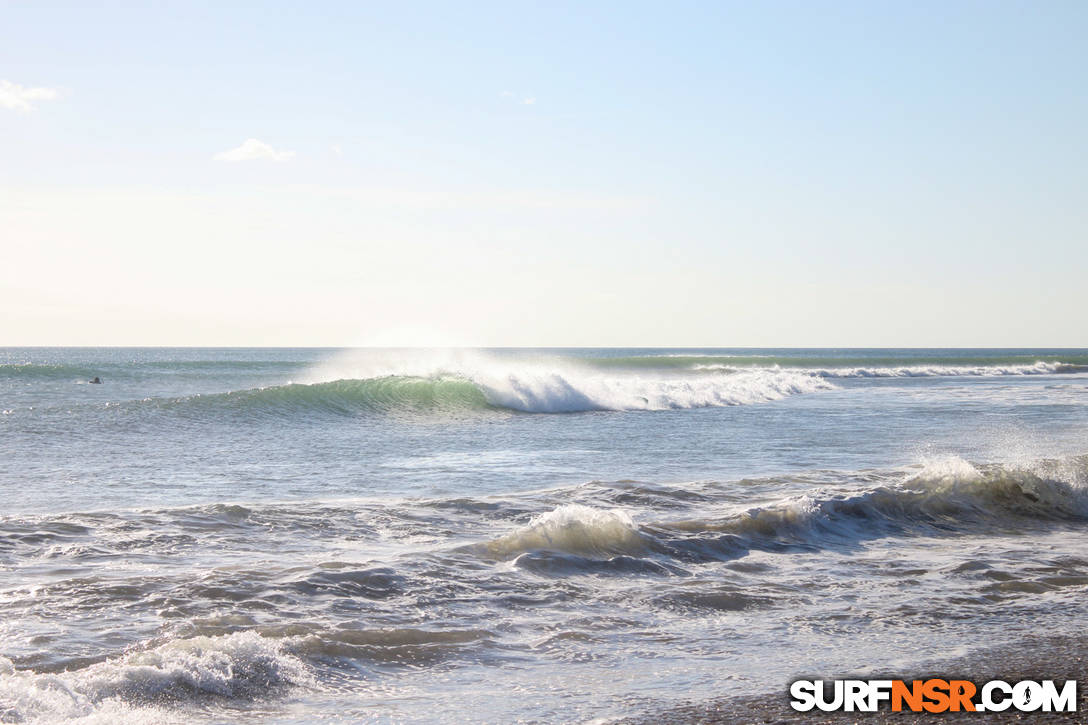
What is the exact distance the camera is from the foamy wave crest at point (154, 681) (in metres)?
4.29

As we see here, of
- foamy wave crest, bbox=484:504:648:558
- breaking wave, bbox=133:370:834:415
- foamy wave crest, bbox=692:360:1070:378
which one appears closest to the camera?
foamy wave crest, bbox=484:504:648:558

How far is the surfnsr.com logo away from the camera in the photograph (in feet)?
14.4

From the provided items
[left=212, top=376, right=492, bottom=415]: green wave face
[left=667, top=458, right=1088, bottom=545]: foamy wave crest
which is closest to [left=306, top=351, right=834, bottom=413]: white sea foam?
[left=212, top=376, right=492, bottom=415]: green wave face

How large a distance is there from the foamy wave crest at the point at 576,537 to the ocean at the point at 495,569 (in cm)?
3

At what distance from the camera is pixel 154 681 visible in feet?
15.3

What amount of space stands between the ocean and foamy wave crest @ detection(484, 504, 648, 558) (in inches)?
1.3

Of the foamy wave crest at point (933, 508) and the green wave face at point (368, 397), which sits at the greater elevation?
the green wave face at point (368, 397)

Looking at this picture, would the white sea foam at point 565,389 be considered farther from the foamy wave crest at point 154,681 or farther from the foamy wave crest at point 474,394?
the foamy wave crest at point 154,681

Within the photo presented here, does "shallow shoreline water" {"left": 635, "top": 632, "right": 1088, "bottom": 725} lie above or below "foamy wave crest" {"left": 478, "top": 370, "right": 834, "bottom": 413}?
below

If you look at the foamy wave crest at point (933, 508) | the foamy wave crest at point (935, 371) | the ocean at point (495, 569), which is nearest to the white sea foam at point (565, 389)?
the ocean at point (495, 569)

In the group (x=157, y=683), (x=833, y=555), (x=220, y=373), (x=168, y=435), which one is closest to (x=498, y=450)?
(x=168, y=435)

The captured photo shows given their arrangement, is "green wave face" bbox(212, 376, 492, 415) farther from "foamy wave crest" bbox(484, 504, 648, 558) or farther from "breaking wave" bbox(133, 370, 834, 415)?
"foamy wave crest" bbox(484, 504, 648, 558)

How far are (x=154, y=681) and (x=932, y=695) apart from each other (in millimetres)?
4010

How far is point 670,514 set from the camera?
9.75m
